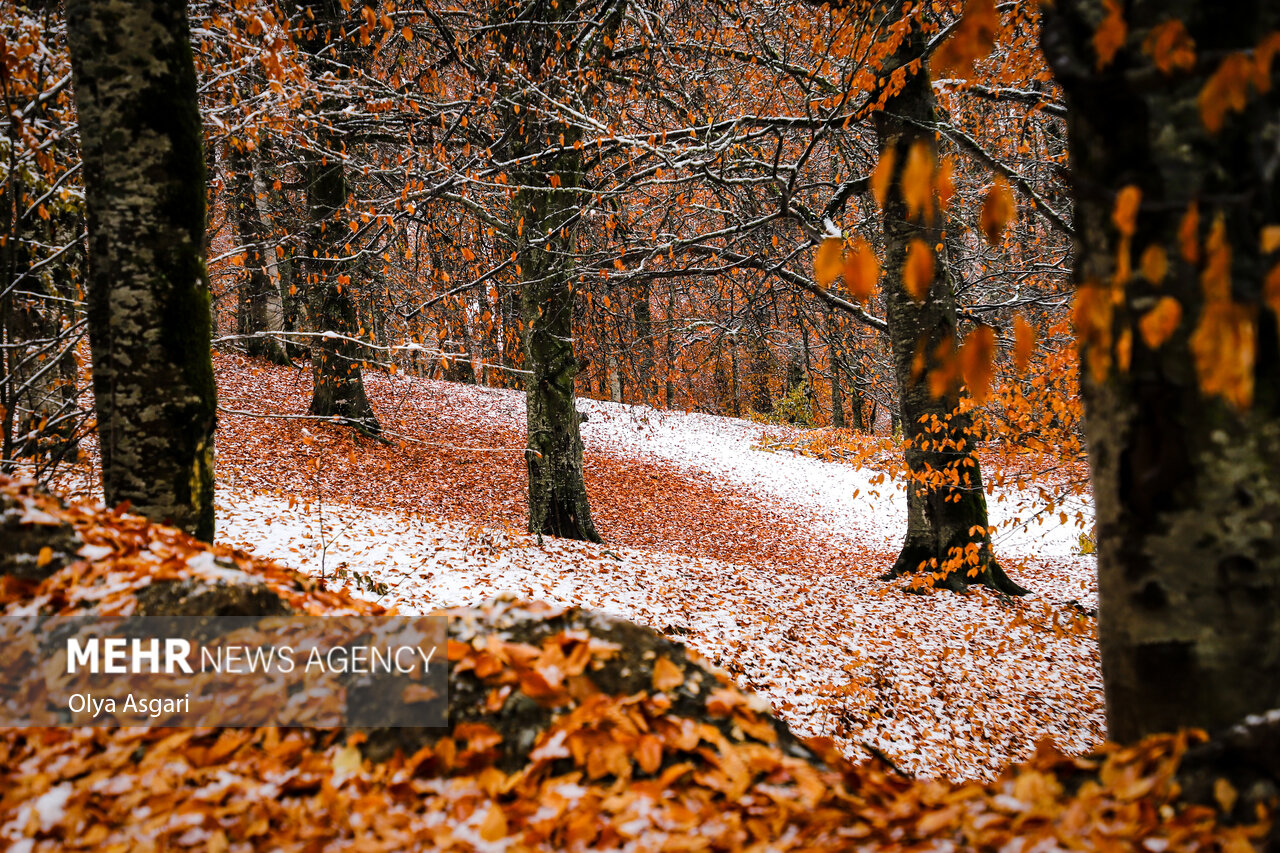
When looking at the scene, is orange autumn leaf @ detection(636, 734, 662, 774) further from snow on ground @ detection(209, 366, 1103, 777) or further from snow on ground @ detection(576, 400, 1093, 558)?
snow on ground @ detection(576, 400, 1093, 558)

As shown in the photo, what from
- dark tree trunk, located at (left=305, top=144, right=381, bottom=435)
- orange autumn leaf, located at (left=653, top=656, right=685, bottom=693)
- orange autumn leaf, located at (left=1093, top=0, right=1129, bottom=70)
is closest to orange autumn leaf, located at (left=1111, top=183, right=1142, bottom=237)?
orange autumn leaf, located at (left=1093, top=0, right=1129, bottom=70)

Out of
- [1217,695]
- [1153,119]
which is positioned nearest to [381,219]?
[1153,119]

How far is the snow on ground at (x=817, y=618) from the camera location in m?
4.29

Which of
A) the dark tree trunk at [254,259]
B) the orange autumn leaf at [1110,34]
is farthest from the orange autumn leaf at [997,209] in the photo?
the dark tree trunk at [254,259]

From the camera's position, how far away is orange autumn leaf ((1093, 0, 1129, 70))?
46.6 inches

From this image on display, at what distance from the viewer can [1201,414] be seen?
4.47ft

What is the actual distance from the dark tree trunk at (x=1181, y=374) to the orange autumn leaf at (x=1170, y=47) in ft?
0.14

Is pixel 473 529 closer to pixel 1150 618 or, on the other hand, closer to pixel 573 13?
pixel 573 13

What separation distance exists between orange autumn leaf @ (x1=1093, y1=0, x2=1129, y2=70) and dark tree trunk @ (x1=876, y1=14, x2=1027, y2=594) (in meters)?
4.73

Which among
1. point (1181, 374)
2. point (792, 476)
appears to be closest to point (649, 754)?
point (1181, 374)

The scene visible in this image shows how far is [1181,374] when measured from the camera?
4.48ft

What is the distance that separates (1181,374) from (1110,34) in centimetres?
75

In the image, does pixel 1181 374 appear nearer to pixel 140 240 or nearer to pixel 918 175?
pixel 918 175

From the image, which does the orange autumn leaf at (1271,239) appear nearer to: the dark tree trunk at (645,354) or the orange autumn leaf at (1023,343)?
the orange autumn leaf at (1023,343)
